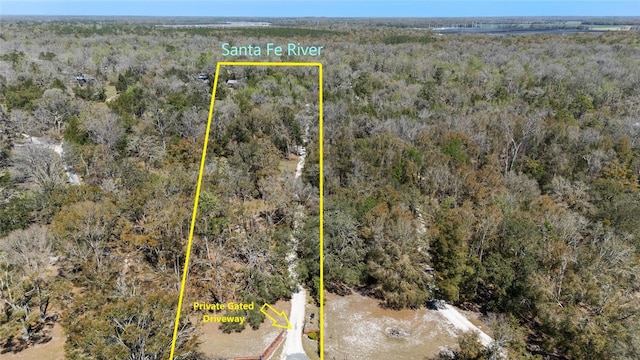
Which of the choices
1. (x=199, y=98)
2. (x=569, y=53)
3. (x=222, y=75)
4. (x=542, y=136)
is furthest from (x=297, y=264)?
(x=569, y=53)

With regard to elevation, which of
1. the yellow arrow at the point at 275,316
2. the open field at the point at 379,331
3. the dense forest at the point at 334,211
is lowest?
the open field at the point at 379,331

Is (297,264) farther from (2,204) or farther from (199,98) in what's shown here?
(199,98)

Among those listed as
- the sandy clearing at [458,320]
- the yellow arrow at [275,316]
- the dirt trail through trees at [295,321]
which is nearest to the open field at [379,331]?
the sandy clearing at [458,320]

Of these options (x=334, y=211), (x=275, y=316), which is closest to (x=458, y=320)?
(x=334, y=211)

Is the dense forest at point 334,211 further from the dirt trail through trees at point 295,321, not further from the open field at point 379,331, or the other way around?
the dirt trail through trees at point 295,321

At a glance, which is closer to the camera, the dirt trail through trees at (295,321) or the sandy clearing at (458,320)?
the dirt trail through trees at (295,321)

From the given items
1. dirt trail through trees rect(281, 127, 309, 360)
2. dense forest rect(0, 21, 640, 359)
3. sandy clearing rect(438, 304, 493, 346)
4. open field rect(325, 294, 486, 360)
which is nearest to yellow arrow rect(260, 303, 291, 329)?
dirt trail through trees rect(281, 127, 309, 360)
